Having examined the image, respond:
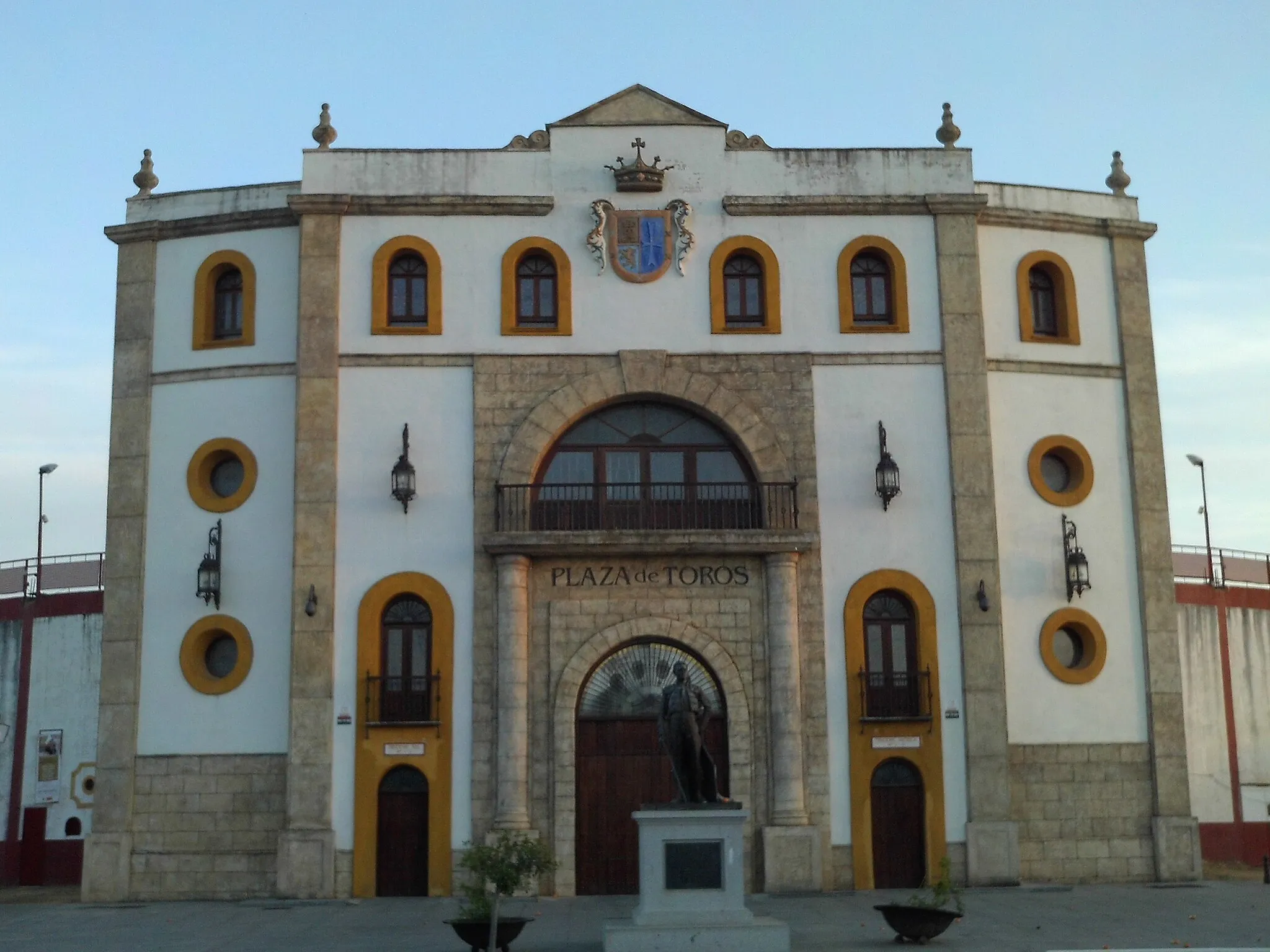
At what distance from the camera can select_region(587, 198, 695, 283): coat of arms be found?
27.8 metres

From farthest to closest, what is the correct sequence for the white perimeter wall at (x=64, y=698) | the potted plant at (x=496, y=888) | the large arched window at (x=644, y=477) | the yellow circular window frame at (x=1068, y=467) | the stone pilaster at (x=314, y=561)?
the white perimeter wall at (x=64, y=698), the yellow circular window frame at (x=1068, y=467), the large arched window at (x=644, y=477), the stone pilaster at (x=314, y=561), the potted plant at (x=496, y=888)

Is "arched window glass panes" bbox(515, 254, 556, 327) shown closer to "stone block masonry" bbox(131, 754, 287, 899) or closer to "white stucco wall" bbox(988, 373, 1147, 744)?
"white stucco wall" bbox(988, 373, 1147, 744)

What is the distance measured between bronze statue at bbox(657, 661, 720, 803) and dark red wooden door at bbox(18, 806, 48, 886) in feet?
57.9

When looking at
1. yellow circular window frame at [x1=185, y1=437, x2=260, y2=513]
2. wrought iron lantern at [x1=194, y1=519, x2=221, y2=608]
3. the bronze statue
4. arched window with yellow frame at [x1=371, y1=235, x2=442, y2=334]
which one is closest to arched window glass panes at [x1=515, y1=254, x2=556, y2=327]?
arched window with yellow frame at [x1=371, y1=235, x2=442, y2=334]

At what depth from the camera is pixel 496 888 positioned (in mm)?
18156

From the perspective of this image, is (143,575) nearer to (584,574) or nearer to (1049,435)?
(584,574)

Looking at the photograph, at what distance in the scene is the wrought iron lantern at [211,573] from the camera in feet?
→ 87.3

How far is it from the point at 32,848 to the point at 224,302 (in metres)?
12.2

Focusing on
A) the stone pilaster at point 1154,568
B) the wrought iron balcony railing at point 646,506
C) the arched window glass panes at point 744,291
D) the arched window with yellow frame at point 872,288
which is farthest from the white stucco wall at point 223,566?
the stone pilaster at point 1154,568

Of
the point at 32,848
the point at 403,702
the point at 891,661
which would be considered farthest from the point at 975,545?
the point at 32,848

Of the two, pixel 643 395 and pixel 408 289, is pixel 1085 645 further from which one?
pixel 408 289

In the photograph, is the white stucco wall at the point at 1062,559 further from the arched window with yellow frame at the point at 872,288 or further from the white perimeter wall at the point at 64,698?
the white perimeter wall at the point at 64,698

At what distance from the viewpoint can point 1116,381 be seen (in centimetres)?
2858

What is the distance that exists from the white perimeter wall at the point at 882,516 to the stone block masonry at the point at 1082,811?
1.26 metres
